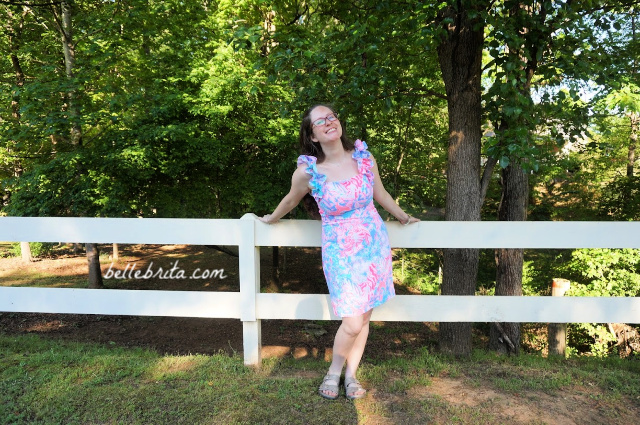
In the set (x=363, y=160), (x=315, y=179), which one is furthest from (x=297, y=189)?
(x=363, y=160)

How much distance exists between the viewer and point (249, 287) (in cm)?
295

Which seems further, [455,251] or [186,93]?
[186,93]

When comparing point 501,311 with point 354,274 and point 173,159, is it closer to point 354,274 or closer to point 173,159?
point 354,274

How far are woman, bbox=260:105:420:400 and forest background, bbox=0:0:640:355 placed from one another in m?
1.44

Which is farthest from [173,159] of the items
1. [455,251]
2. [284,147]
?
[455,251]

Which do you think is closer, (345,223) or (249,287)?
(345,223)

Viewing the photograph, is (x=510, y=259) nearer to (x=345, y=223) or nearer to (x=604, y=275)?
(x=345, y=223)

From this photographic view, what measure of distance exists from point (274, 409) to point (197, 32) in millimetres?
6982

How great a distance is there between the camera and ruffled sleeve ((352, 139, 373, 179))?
254 cm

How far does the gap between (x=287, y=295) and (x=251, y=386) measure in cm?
62

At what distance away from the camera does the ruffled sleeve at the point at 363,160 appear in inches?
99.8

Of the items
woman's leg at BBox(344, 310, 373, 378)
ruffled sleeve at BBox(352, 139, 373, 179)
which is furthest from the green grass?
ruffled sleeve at BBox(352, 139, 373, 179)

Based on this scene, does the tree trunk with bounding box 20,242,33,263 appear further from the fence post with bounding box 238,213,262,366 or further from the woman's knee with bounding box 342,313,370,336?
the woman's knee with bounding box 342,313,370,336

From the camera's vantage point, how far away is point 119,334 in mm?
6820
